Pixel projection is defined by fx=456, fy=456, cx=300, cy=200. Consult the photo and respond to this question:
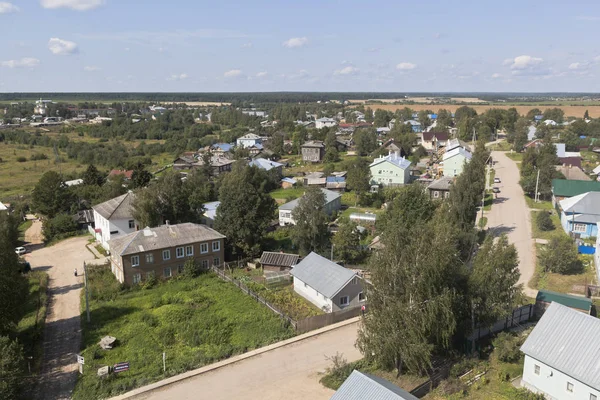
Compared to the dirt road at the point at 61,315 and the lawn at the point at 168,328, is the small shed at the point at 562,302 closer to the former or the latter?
the lawn at the point at 168,328

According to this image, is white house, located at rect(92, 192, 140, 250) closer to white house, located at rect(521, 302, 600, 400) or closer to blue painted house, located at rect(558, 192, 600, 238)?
white house, located at rect(521, 302, 600, 400)

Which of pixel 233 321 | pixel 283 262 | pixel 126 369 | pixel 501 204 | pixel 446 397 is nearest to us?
pixel 446 397

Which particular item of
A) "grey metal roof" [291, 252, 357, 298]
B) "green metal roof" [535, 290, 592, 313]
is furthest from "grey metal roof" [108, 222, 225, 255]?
"green metal roof" [535, 290, 592, 313]

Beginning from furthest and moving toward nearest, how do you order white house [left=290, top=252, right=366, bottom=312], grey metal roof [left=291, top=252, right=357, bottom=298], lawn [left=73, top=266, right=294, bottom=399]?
grey metal roof [left=291, top=252, right=357, bottom=298]
white house [left=290, top=252, right=366, bottom=312]
lawn [left=73, top=266, right=294, bottom=399]

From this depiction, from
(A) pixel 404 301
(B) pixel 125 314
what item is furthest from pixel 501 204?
(B) pixel 125 314

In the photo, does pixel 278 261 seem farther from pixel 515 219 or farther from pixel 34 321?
pixel 515 219

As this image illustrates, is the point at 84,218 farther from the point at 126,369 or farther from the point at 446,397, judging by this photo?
the point at 446,397

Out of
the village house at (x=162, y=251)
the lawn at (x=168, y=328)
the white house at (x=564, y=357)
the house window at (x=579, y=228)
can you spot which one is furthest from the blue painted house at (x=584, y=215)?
the village house at (x=162, y=251)
